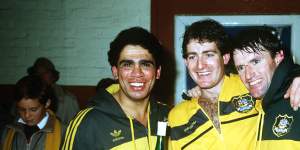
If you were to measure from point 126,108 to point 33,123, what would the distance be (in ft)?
3.18

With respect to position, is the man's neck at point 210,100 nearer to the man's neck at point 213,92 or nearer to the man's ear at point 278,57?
the man's neck at point 213,92

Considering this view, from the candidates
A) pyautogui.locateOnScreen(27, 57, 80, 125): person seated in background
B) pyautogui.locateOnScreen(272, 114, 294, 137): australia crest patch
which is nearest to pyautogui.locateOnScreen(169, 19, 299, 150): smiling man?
pyautogui.locateOnScreen(272, 114, 294, 137): australia crest patch

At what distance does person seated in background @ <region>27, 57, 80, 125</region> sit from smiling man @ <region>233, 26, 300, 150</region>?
2.79 m

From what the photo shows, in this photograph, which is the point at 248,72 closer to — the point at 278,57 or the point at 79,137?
the point at 278,57

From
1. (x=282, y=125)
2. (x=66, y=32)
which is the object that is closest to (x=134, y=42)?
(x=282, y=125)

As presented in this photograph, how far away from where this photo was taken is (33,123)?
305 centimetres

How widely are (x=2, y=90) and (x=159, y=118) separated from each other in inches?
127

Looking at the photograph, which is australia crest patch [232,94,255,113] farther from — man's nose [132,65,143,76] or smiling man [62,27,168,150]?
man's nose [132,65,143,76]

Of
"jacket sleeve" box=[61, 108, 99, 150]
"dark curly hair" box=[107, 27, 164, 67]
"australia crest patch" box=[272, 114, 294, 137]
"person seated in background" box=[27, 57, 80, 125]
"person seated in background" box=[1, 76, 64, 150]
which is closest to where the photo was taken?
"australia crest patch" box=[272, 114, 294, 137]

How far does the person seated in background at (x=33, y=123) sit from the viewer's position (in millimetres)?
2949

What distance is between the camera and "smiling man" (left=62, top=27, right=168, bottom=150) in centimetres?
241

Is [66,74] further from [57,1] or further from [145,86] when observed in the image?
[145,86]

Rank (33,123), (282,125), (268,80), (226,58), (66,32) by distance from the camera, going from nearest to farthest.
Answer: (282,125) → (268,80) → (226,58) → (33,123) → (66,32)

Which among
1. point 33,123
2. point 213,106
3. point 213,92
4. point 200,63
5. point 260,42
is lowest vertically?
point 33,123
